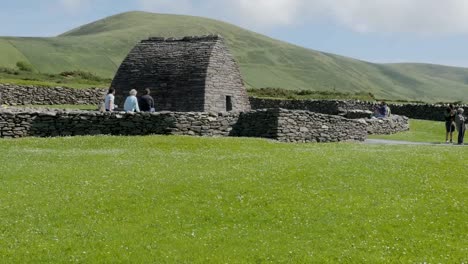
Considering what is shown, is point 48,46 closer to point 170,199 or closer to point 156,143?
point 156,143

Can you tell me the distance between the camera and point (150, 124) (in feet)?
97.5

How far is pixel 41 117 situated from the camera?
30016 mm

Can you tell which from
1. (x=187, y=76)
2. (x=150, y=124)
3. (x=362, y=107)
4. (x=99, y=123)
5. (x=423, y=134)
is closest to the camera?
(x=150, y=124)

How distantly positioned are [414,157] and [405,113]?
145 feet

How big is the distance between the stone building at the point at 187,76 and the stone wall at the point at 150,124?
7864 millimetres

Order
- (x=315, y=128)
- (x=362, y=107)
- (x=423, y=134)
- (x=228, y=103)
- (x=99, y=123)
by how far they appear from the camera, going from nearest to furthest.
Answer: (x=99, y=123) < (x=315, y=128) < (x=228, y=103) < (x=423, y=134) < (x=362, y=107)

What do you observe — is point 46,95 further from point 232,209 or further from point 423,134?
point 232,209

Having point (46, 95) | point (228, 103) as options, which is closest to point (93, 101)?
point (46, 95)

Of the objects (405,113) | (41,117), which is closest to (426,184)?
(41,117)

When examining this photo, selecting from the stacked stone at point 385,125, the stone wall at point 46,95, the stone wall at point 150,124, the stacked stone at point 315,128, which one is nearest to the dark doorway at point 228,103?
the stone wall at point 150,124

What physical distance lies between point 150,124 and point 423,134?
2587 cm

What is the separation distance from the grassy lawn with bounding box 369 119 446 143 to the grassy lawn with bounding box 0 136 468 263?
19.6 meters

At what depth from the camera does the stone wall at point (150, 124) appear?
1163 inches

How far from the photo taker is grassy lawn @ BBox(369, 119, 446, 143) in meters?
41.6
